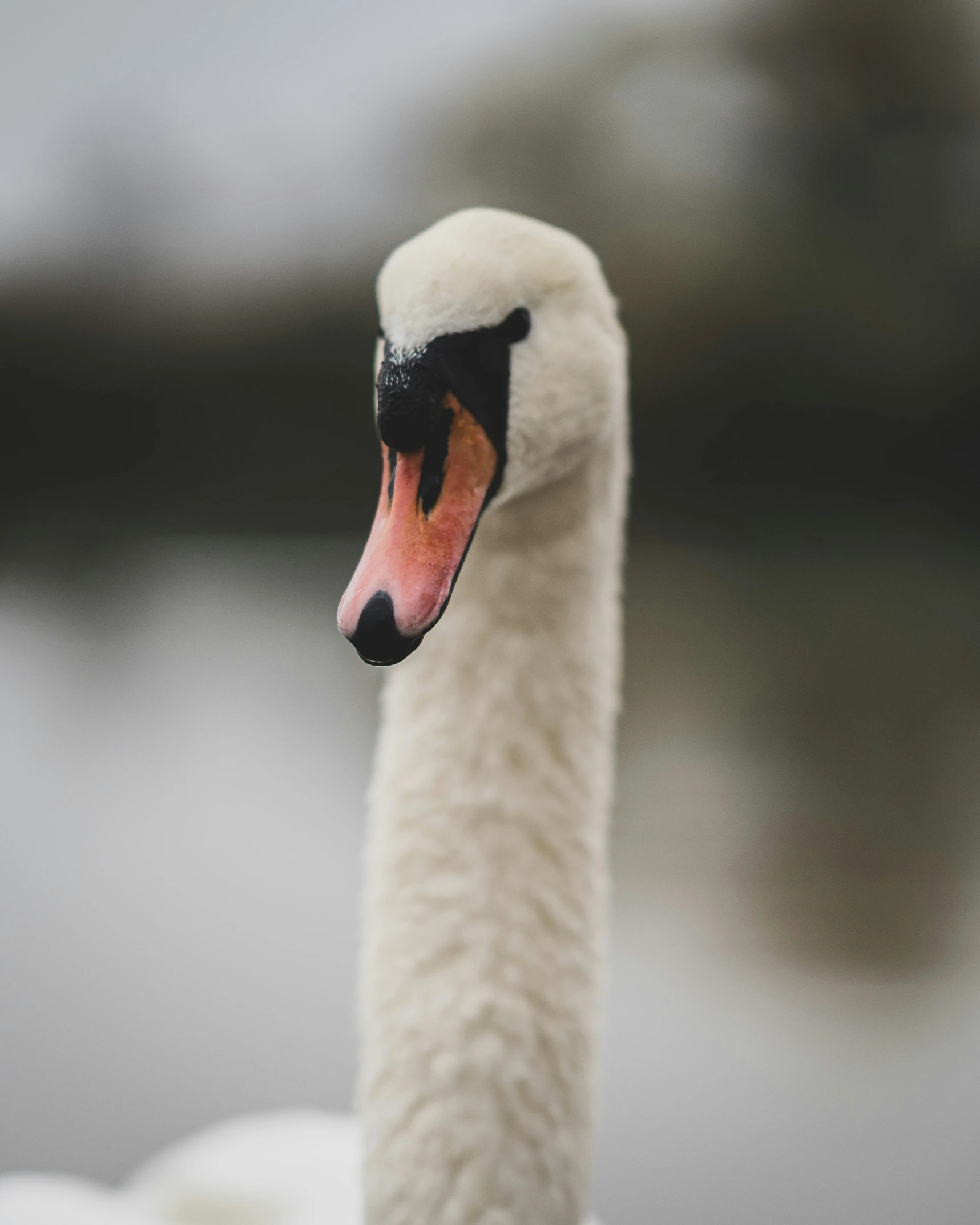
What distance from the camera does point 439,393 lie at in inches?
17.2

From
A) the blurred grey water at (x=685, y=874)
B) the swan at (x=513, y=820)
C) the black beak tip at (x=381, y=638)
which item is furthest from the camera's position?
the blurred grey water at (x=685, y=874)

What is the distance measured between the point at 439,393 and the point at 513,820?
0.22m

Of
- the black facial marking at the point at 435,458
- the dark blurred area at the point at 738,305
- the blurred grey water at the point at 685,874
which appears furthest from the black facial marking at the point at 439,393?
the dark blurred area at the point at 738,305

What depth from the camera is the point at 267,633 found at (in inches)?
143

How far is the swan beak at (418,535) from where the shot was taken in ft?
1.27

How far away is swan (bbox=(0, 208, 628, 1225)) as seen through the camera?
0.51 metres

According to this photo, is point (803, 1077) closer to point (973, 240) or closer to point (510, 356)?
point (510, 356)

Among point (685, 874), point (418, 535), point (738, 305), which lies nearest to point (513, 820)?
point (418, 535)

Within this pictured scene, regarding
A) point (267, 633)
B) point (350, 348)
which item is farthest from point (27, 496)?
point (267, 633)

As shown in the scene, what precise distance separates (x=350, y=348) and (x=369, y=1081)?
4.53 meters

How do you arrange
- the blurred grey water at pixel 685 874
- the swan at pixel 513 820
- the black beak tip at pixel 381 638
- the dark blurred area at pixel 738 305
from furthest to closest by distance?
the dark blurred area at pixel 738 305
the blurred grey water at pixel 685 874
the swan at pixel 513 820
the black beak tip at pixel 381 638

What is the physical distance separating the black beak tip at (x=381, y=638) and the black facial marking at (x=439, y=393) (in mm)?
62

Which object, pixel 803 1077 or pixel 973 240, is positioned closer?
pixel 803 1077

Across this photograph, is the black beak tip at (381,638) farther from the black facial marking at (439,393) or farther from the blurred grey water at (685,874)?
the blurred grey water at (685,874)
